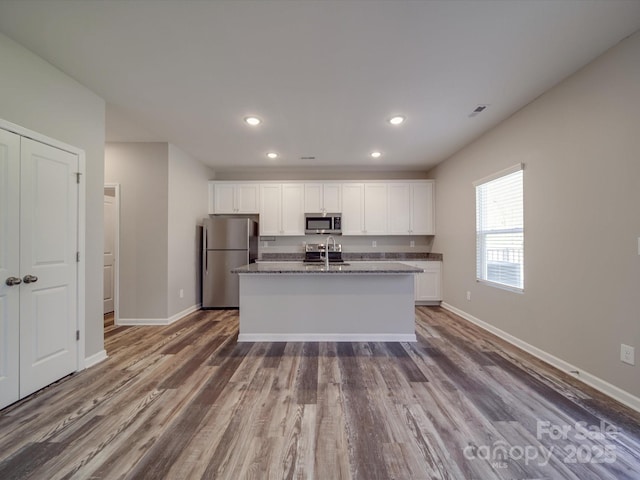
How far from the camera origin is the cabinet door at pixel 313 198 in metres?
5.30

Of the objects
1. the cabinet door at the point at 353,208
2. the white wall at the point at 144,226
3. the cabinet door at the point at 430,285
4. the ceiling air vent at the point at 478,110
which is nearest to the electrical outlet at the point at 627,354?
the ceiling air vent at the point at 478,110

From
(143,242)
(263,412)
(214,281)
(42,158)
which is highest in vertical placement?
(42,158)

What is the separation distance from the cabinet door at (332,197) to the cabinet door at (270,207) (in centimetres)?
89

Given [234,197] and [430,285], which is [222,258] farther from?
[430,285]

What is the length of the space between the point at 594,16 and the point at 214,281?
523 centimetres

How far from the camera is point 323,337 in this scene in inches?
130

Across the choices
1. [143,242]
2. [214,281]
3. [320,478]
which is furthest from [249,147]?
[320,478]

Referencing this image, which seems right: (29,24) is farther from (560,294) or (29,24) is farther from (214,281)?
(560,294)

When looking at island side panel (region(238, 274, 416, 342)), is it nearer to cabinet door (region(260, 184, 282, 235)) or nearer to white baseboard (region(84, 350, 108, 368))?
white baseboard (region(84, 350, 108, 368))

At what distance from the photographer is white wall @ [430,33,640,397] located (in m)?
1.97

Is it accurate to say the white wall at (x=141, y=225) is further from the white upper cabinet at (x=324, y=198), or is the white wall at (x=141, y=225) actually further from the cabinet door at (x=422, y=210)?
the cabinet door at (x=422, y=210)

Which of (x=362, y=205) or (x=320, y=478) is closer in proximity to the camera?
(x=320, y=478)

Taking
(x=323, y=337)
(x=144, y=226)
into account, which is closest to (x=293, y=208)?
(x=144, y=226)

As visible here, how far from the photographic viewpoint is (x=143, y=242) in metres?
3.88
